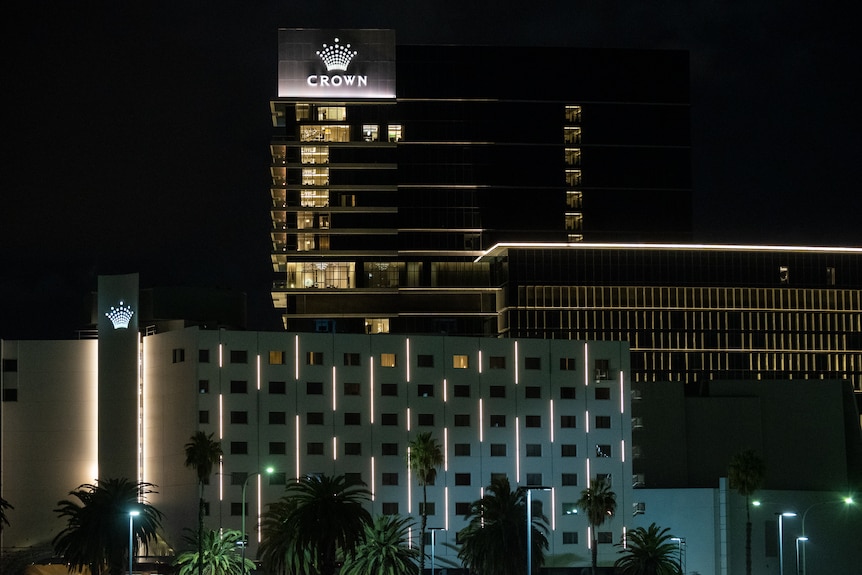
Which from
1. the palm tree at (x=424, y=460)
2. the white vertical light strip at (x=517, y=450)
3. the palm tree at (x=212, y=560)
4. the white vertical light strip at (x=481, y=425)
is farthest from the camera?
the white vertical light strip at (x=481, y=425)

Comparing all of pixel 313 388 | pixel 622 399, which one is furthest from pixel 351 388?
pixel 622 399

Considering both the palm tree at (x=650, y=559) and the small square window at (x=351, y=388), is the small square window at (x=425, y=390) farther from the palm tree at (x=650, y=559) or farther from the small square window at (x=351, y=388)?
the palm tree at (x=650, y=559)

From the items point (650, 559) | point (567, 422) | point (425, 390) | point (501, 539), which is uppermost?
point (425, 390)

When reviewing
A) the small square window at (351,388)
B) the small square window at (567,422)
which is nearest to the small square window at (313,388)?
the small square window at (351,388)

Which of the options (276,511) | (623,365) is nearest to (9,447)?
(276,511)

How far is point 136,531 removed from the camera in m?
113

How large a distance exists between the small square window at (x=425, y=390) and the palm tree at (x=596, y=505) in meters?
17.8

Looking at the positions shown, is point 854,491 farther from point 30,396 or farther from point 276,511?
point 30,396

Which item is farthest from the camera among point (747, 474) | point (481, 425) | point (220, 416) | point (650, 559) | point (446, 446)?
point (481, 425)

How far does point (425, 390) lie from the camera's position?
456ft

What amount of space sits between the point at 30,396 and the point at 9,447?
560 centimetres

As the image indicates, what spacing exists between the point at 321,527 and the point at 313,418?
39307 millimetres

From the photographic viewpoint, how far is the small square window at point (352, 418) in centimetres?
13588

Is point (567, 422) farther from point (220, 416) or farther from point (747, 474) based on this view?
point (220, 416)
